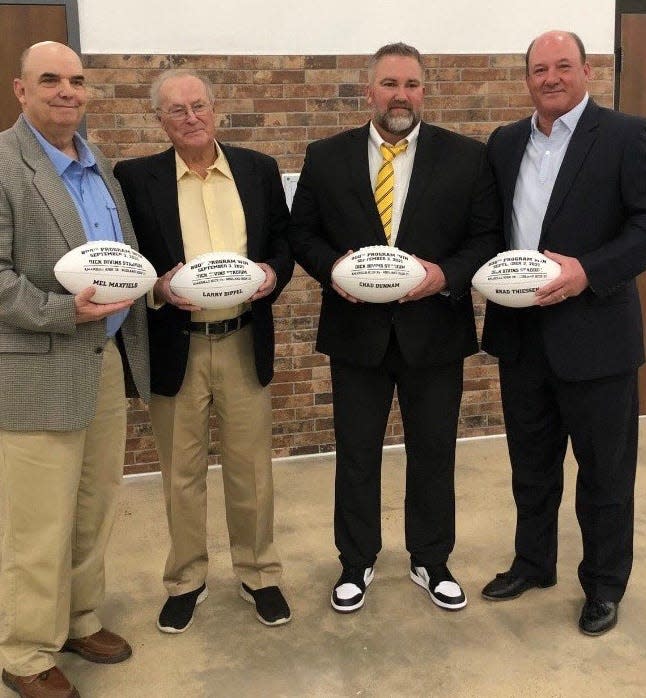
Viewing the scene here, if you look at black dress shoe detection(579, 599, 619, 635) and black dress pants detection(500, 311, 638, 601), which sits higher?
black dress pants detection(500, 311, 638, 601)

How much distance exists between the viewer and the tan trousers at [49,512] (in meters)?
2.17

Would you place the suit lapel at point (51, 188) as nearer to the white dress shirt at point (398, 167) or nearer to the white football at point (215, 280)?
the white football at point (215, 280)

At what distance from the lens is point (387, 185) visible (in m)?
2.56

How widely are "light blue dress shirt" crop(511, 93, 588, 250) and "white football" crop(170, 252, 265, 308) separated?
0.86 m

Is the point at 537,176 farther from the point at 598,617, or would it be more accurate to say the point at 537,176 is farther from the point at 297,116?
the point at 297,116

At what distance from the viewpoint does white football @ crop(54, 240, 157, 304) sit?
6.77 feet

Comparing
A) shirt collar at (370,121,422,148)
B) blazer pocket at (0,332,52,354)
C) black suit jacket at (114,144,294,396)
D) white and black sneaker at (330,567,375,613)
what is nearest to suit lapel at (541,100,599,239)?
shirt collar at (370,121,422,148)

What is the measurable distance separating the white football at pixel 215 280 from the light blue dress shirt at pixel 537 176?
0.86 m

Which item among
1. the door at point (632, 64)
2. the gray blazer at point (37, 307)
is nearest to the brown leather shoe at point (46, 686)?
the gray blazer at point (37, 307)

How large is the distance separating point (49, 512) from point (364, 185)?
1.37m

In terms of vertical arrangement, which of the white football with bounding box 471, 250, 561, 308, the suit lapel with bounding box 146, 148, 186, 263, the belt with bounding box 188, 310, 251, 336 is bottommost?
the belt with bounding box 188, 310, 251, 336

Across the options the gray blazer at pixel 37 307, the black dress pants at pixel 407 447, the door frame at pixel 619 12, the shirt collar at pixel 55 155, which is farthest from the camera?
the door frame at pixel 619 12

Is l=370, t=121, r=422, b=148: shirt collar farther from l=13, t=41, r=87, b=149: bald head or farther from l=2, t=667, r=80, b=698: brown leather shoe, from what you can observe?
l=2, t=667, r=80, b=698: brown leather shoe

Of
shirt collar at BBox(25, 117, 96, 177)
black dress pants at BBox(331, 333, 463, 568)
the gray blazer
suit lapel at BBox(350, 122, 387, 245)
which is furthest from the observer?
black dress pants at BBox(331, 333, 463, 568)
